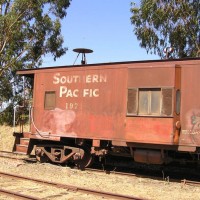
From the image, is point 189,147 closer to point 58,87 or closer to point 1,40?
point 58,87

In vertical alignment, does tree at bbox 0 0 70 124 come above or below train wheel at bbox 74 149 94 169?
above

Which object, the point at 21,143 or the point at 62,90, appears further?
the point at 21,143

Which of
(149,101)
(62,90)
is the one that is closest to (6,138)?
(62,90)

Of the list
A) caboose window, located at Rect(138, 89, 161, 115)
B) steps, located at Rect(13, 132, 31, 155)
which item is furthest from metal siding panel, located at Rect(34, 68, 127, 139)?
steps, located at Rect(13, 132, 31, 155)

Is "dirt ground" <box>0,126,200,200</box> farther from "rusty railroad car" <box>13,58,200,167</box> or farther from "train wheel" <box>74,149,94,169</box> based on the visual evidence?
"rusty railroad car" <box>13,58,200,167</box>

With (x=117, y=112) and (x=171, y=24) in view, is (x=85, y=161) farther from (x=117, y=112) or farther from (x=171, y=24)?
(x=171, y=24)

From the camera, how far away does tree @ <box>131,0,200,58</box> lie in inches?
810

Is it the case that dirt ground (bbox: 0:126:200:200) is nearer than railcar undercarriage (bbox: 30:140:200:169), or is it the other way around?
dirt ground (bbox: 0:126:200:200)

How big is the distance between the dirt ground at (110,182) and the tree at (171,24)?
446 inches

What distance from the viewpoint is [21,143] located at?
45.2 ft

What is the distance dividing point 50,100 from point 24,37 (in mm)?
13561

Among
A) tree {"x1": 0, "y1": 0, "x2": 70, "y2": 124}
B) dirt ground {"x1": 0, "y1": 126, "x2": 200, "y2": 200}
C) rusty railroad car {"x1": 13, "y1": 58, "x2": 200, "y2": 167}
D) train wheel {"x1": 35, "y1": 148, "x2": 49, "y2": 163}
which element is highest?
tree {"x1": 0, "y1": 0, "x2": 70, "y2": 124}

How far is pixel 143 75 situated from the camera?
35.1 feet

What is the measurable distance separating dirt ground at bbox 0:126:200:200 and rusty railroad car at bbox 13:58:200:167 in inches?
24.6
